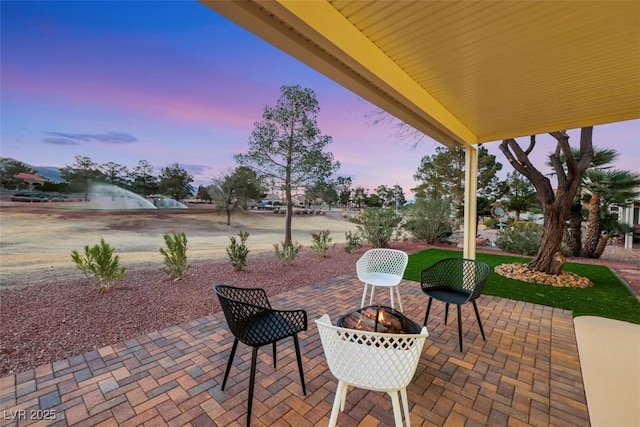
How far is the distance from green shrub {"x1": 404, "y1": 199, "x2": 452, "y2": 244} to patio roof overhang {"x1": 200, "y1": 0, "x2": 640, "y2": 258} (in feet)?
19.5

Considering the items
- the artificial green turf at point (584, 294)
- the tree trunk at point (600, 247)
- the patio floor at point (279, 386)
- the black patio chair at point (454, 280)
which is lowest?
the artificial green turf at point (584, 294)

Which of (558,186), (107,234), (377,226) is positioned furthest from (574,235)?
(107,234)

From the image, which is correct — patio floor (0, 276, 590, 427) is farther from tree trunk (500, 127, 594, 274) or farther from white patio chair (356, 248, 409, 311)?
tree trunk (500, 127, 594, 274)

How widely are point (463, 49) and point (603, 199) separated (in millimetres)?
9052

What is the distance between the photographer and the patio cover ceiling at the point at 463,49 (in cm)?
151

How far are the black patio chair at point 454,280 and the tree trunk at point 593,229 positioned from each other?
Result: 7104 millimetres

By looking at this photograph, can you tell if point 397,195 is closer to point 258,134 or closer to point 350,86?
point 258,134

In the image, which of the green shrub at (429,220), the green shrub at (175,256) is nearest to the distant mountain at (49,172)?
the green shrub at (175,256)

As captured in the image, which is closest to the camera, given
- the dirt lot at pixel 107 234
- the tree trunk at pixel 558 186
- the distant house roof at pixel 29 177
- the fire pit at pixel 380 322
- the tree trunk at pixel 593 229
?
the fire pit at pixel 380 322

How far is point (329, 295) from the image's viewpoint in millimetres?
3814

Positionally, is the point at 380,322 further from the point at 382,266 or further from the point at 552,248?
the point at 552,248

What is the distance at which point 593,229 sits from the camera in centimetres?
738

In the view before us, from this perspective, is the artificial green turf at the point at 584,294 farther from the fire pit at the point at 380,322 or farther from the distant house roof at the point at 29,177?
the distant house roof at the point at 29,177

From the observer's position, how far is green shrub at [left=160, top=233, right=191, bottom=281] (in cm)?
417
